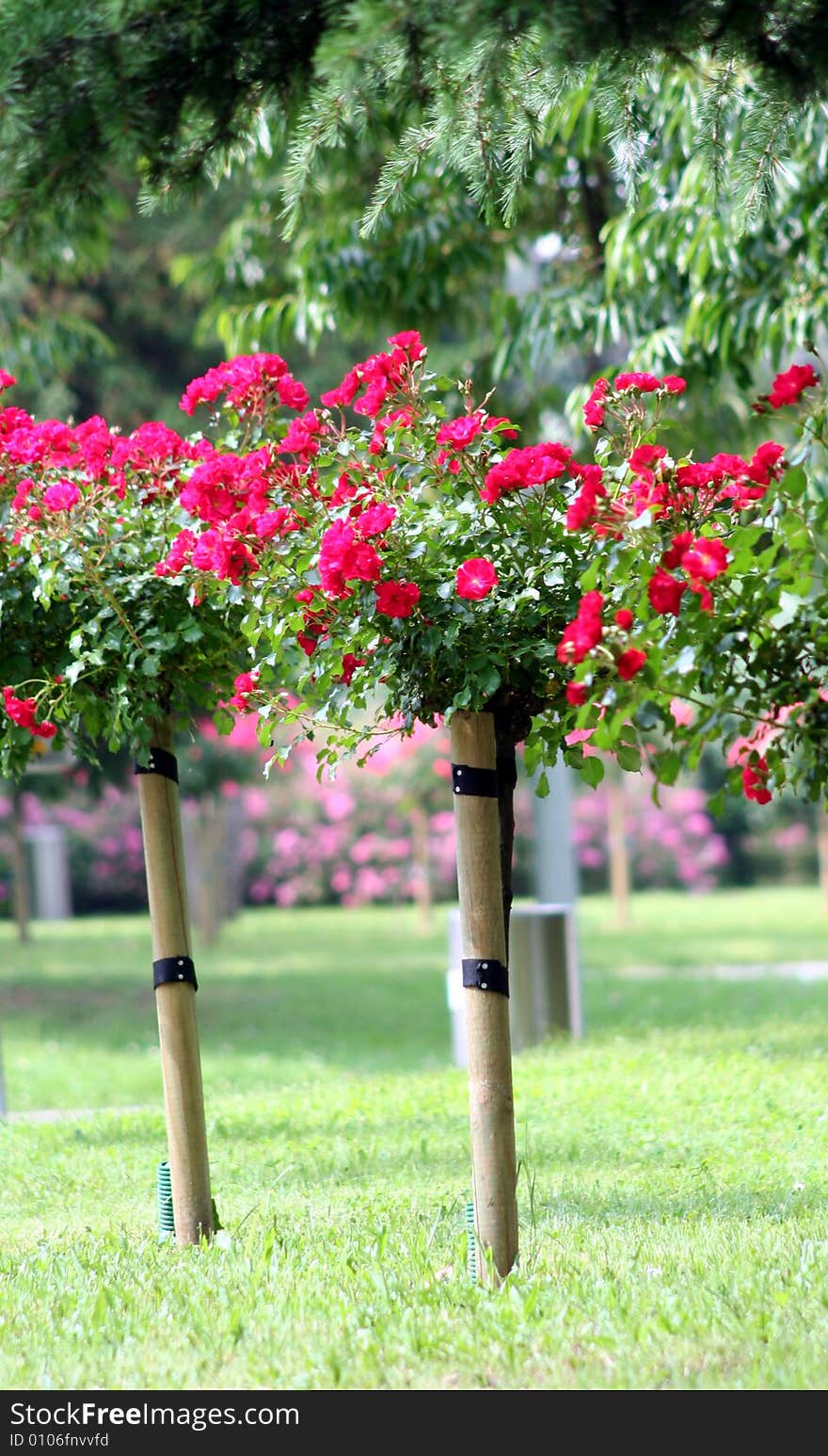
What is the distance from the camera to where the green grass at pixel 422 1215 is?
326 cm

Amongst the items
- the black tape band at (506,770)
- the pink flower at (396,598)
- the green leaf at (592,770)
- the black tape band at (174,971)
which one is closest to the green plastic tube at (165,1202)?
the black tape band at (174,971)

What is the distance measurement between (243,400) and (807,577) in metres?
1.83

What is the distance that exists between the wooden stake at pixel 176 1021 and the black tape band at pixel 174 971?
10mm

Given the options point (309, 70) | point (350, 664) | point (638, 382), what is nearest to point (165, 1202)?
point (350, 664)

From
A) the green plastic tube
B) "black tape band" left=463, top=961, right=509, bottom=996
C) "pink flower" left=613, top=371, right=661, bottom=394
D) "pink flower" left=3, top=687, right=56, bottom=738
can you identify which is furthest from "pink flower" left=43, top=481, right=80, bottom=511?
the green plastic tube

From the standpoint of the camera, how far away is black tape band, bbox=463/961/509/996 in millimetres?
3829

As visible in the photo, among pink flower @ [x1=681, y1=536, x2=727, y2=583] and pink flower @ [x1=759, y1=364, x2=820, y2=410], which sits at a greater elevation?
pink flower @ [x1=759, y1=364, x2=820, y2=410]

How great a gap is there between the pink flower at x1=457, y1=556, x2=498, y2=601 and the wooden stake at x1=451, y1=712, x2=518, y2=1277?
474mm

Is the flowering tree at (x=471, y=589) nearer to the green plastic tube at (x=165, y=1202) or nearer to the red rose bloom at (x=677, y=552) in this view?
the red rose bloom at (x=677, y=552)

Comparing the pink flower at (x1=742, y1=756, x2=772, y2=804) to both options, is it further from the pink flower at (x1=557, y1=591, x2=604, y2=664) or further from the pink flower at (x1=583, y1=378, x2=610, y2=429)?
the pink flower at (x1=583, y1=378, x2=610, y2=429)

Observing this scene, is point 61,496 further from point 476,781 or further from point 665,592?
point 665,592

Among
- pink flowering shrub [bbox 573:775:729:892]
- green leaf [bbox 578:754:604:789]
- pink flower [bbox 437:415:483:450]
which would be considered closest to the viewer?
green leaf [bbox 578:754:604:789]

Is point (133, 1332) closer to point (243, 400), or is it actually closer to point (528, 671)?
point (528, 671)

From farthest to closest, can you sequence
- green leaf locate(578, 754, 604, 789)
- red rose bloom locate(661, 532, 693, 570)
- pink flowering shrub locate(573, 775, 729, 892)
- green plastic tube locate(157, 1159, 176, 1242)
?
pink flowering shrub locate(573, 775, 729, 892)
green plastic tube locate(157, 1159, 176, 1242)
green leaf locate(578, 754, 604, 789)
red rose bloom locate(661, 532, 693, 570)
